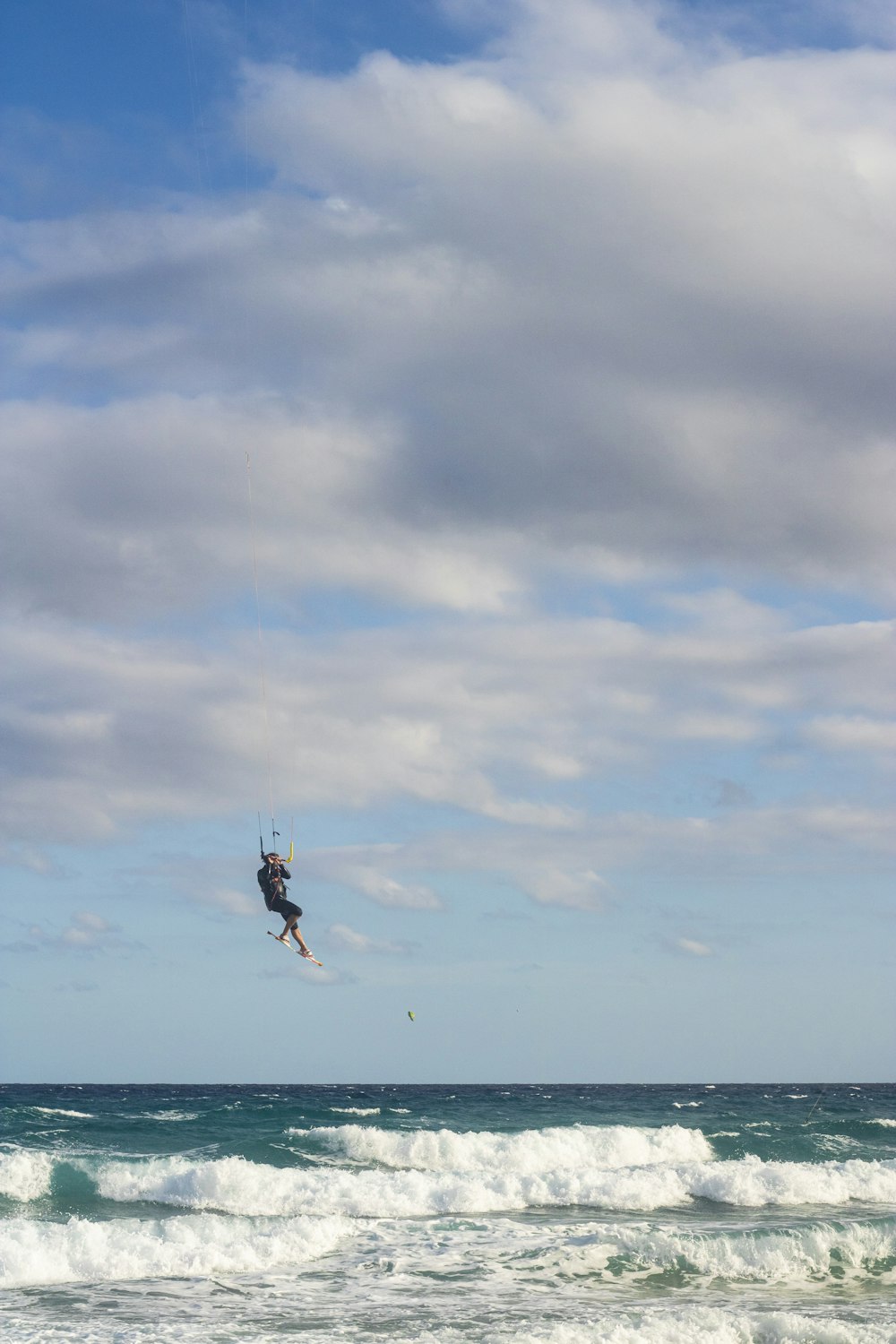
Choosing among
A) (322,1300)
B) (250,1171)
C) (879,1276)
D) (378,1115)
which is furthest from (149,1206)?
(378,1115)

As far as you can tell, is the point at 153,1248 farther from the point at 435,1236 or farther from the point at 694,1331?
the point at 694,1331

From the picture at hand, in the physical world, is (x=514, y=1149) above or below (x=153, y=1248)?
below

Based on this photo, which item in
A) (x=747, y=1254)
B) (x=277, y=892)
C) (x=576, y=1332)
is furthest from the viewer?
(x=747, y=1254)

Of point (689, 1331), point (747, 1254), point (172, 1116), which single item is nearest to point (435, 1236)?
point (747, 1254)

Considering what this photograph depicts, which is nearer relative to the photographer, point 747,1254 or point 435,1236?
point 747,1254

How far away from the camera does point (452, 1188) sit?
92.2 feet

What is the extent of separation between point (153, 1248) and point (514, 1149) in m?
16.5

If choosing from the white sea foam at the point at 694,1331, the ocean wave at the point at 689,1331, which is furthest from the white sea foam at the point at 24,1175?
the white sea foam at the point at 694,1331

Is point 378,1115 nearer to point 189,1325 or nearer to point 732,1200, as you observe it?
point 732,1200

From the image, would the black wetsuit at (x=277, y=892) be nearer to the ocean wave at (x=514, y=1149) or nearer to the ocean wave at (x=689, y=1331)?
the ocean wave at (x=689, y=1331)

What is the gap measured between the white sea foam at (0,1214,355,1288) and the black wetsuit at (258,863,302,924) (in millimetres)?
5863

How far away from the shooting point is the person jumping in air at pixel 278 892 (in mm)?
20969

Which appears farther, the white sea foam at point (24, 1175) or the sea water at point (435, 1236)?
the white sea foam at point (24, 1175)

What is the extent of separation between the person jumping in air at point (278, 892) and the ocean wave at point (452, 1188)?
9029mm
